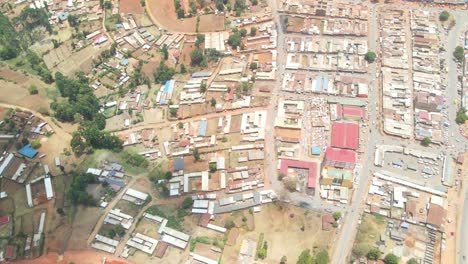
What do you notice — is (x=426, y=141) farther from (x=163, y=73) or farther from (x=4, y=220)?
(x=4, y=220)

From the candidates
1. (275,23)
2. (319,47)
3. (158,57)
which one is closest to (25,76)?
(158,57)

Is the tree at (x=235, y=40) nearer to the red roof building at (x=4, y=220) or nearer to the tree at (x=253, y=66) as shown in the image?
the tree at (x=253, y=66)

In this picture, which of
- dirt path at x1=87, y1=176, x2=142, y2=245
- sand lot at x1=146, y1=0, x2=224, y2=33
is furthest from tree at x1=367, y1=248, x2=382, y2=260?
sand lot at x1=146, y1=0, x2=224, y2=33

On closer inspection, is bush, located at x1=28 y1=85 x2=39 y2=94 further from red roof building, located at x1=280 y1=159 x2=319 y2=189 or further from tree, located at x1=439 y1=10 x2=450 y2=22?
tree, located at x1=439 y1=10 x2=450 y2=22

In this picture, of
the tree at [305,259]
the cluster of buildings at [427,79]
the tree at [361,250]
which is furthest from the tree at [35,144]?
the cluster of buildings at [427,79]

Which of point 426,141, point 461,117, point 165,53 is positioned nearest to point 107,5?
point 165,53

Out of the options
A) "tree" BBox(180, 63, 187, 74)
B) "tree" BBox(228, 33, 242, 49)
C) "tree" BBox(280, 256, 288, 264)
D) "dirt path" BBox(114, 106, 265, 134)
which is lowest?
"tree" BBox(280, 256, 288, 264)
